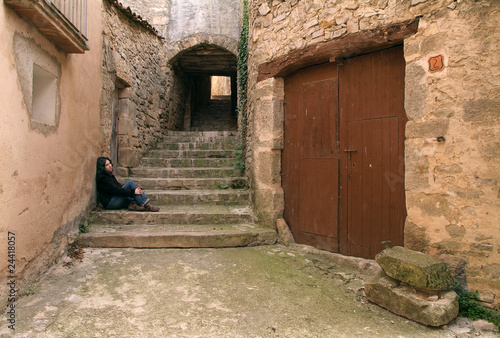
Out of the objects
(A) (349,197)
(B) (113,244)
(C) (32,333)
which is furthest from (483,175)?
(B) (113,244)

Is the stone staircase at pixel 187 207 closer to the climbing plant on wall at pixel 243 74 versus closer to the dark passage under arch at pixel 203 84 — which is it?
the climbing plant on wall at pixel 243 74

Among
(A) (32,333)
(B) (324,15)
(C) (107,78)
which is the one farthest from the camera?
(C) (107,78)

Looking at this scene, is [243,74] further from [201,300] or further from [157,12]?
[157,12]

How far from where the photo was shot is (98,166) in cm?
435

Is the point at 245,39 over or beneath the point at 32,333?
A: over

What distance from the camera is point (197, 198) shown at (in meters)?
4.84

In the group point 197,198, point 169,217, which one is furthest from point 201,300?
point 197,198

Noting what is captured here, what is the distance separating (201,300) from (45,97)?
8.66ft

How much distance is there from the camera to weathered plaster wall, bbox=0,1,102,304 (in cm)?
235

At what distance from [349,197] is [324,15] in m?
2.11

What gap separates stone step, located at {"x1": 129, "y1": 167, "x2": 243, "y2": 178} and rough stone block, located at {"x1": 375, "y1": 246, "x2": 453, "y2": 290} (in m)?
3.52

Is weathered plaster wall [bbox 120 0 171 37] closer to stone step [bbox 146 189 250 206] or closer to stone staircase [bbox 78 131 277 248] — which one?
stone staircase [bbox 78 131 277 248]

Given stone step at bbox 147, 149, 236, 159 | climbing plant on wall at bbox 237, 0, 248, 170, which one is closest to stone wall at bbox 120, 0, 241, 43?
climbing plant on wall at bbox 237, 0, 248, 170

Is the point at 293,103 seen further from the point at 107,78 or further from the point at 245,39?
the point at 107,78
